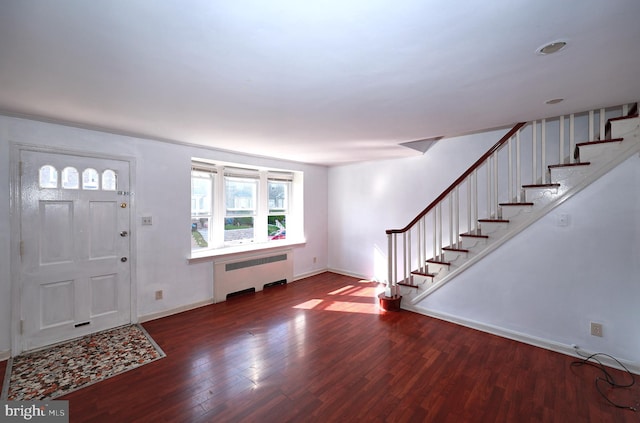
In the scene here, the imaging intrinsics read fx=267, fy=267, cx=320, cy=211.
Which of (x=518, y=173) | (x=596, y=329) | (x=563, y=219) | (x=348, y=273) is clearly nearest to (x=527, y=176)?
(x=518, y=173)

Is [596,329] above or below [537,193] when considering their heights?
below

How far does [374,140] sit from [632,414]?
3302 millimetres

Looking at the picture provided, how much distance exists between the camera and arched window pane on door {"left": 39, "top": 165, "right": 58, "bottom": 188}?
2801mm

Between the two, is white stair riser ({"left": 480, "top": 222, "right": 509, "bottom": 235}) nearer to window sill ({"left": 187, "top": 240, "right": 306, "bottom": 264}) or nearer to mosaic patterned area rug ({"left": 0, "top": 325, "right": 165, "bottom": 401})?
window sill ({"left": 187, "top": 240, "right": 306, "bottom": 264})

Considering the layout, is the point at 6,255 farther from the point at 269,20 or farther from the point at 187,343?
the point at 269,20

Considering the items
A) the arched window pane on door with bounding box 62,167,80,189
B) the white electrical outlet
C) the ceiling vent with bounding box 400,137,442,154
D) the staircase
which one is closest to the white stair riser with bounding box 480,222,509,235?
the staircase

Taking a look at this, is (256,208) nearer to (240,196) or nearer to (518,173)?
(240,196)

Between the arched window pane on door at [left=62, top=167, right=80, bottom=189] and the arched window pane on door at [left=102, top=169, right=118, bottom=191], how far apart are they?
231mm

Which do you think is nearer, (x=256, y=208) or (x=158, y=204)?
(x=158, y=204)

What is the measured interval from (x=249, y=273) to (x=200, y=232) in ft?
3.45

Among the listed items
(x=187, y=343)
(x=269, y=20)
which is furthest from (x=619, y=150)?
(x=187, y=343)

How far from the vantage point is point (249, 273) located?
4.52 m

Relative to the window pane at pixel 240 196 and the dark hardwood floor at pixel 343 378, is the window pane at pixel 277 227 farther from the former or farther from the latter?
the dark hardwood floor at pixel 343 378

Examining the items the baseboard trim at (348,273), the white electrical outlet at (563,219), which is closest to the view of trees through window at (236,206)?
the baseboard trim at (348,273)
